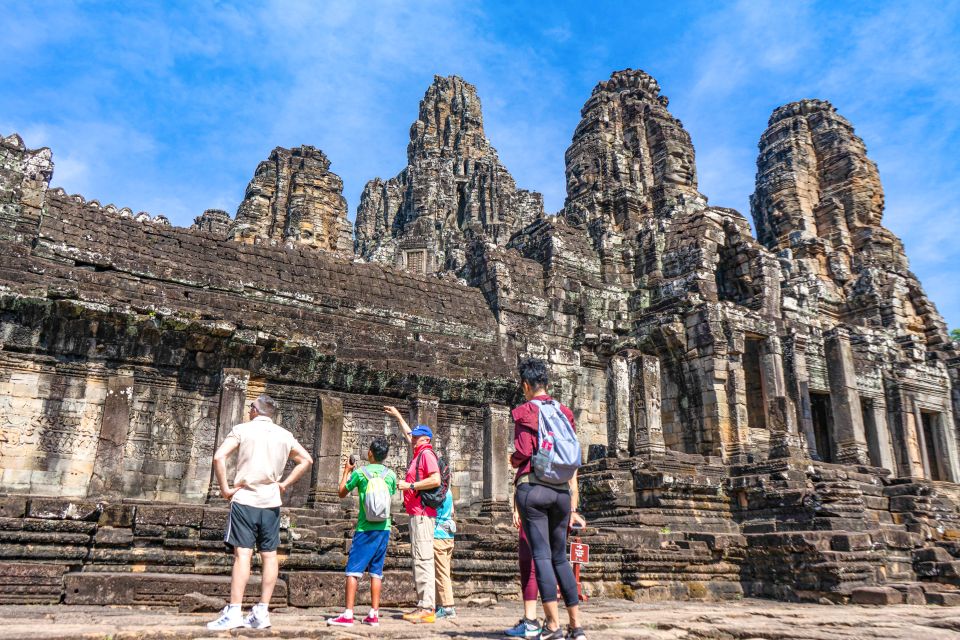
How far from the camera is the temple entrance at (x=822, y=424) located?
78.6 feet

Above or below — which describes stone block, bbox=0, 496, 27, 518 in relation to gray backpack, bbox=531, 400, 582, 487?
below

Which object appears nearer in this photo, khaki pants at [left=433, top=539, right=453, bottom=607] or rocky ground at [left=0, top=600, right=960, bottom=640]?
rocky ground at [left=0, top=600, right=960, bottom=640]

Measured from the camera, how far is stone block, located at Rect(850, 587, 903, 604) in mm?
10258

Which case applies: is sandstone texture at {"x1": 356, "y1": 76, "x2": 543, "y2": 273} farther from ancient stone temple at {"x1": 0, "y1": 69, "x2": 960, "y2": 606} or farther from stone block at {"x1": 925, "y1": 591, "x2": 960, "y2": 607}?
stone block at {"x1": 925, "y1": 591, "x2": 960, "y2": 607}

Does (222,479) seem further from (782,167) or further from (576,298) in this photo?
(782,167)

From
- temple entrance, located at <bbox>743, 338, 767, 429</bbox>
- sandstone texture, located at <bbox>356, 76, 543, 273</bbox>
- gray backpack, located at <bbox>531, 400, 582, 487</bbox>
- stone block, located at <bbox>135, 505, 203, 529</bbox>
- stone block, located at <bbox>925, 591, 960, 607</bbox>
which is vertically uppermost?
sandstone texture, located at <bbox>356, 76, 543, 273</bbox>

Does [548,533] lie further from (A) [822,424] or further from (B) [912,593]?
(A) [822,424]

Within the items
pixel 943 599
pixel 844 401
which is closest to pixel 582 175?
pixel 844 401

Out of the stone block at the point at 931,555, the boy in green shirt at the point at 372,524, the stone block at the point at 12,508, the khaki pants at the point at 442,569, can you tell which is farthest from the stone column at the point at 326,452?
the stone block at the point at 931,555

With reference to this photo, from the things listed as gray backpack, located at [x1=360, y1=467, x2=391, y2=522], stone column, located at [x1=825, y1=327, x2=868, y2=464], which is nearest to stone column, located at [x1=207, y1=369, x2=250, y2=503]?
gray backpack, located at [x1=360, y1=467, x2=391, y2=522]

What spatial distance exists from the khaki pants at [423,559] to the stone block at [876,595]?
6.91 meters

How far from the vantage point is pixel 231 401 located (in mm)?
12789

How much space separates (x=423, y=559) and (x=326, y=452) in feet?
21.3

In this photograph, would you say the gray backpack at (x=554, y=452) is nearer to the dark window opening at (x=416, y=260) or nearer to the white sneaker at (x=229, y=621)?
the white sneaker at (x=229, y=621)
